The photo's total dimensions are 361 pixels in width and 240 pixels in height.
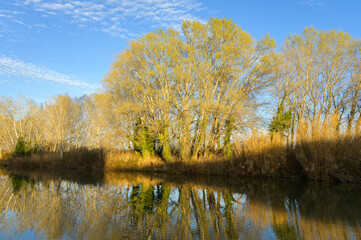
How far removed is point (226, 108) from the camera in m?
20.9

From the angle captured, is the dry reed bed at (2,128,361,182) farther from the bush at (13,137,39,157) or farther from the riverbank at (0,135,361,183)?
the bush at (13,137,39,157)

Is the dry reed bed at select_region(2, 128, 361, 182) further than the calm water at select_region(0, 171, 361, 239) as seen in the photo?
Yes

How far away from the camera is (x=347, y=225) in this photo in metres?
5.79

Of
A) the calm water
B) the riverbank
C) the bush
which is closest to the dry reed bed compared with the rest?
the riverbank

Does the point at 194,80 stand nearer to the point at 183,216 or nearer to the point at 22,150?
the point at 183,216

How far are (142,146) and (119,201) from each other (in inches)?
656

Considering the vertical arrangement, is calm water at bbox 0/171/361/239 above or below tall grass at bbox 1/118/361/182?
below

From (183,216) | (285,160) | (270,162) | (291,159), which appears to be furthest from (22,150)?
(183,216)

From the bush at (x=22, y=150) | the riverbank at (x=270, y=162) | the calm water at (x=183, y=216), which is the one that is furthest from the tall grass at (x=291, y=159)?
the bush at (x=22, y=150)

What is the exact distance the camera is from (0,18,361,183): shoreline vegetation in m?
14.1

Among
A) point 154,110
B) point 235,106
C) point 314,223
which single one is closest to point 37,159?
point 154,110

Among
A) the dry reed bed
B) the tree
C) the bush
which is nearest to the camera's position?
the dry reed bed

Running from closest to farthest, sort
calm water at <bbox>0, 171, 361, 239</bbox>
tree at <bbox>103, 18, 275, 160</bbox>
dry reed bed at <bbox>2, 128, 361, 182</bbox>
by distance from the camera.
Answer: calm water at <bbox>0, 171, 361, 239</bbox>, dry reed bed at <bbox>2, 128, 361, 182</bbox>, tree at <bbox>103, 18, 275, 160</bbox>

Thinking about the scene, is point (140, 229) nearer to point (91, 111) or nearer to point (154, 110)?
point (154, 110)
